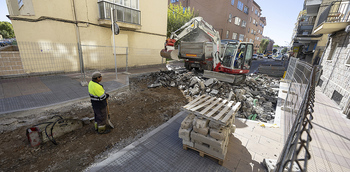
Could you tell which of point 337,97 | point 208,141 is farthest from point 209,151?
point 337,97

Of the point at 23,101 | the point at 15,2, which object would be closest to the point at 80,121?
the point at 23,101

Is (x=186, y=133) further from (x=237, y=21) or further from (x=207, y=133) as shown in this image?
(x=237, y=21)

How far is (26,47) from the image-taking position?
731 centimetres

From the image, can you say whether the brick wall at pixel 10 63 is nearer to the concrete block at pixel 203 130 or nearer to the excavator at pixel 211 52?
the excavator at pixel 211 52

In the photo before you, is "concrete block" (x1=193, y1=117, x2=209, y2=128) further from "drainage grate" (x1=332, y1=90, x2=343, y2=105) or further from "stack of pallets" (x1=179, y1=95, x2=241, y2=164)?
"drainage grate" (x1=332, y1=90, x2=343, y2=105)

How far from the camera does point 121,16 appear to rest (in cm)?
1078

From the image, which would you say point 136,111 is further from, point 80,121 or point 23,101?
point 23,101

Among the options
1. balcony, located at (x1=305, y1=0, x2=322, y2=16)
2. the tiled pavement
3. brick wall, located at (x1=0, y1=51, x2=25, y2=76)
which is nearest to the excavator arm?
Result: the tiled pavement

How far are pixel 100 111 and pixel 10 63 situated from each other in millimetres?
7210

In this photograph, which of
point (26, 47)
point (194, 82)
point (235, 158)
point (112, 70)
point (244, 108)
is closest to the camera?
point (235, 158)

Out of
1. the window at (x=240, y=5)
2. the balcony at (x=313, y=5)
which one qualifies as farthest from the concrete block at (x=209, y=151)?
the window at (x=240, y=5)

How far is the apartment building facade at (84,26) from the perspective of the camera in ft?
25.2

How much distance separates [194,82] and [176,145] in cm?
479

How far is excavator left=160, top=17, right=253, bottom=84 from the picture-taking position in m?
8.83
